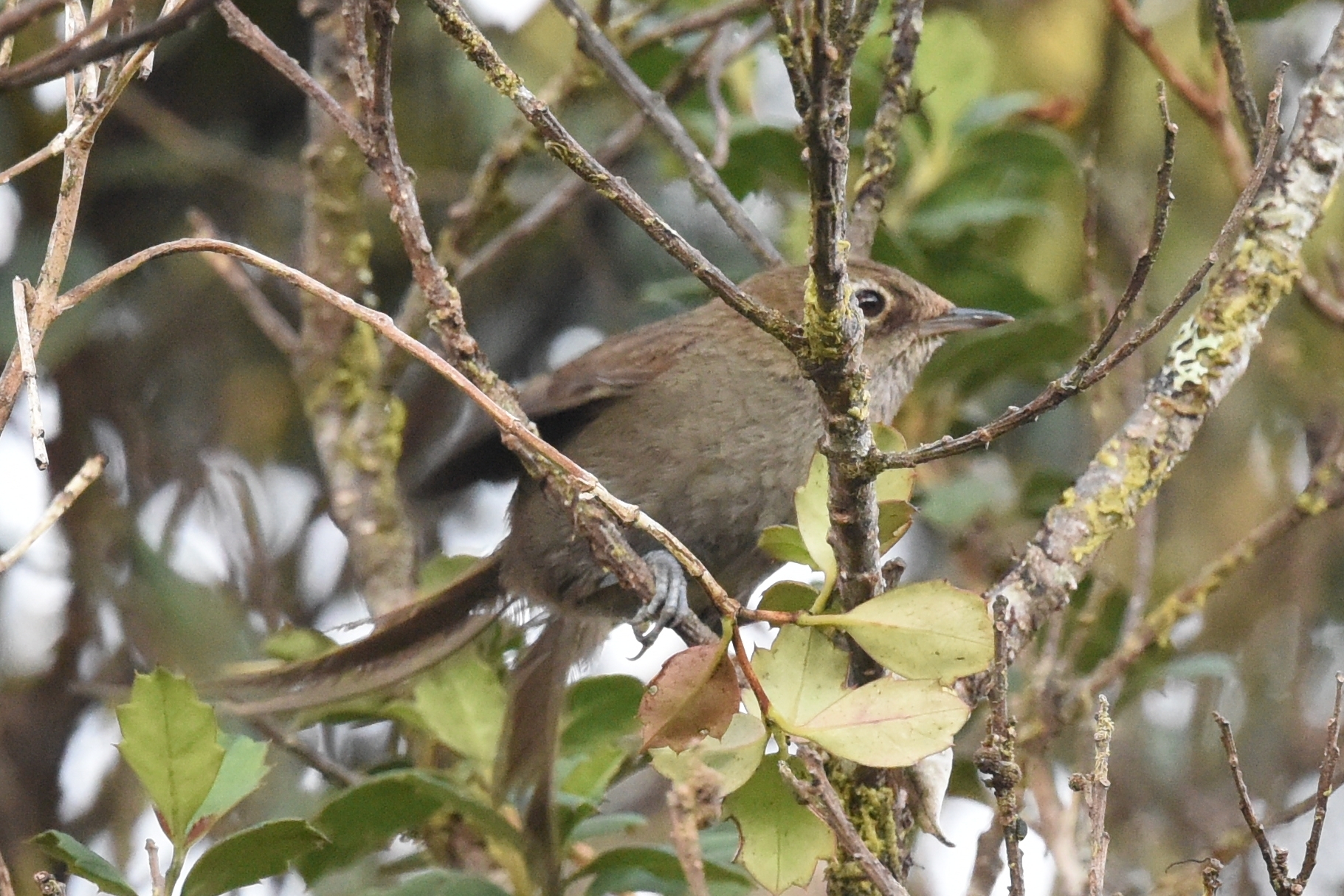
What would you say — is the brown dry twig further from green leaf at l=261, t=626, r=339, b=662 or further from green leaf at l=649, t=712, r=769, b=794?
green leaf at l=261, t=626, r=339, b=662

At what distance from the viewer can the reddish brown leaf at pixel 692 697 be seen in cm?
216

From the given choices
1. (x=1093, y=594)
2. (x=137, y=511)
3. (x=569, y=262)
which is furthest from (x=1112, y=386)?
(x=137, y=511)

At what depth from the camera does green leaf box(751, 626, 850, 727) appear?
7.05 feet

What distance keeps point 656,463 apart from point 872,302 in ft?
2.33

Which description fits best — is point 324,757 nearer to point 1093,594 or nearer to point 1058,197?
point 1093,594

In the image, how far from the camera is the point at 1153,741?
208 inches

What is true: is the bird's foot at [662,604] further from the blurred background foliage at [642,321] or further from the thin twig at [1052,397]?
the thin twig at [1052,397]

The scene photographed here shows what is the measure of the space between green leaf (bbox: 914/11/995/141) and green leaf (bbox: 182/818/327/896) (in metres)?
2.66

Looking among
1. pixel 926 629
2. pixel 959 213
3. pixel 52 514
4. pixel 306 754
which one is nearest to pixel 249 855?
pixel 52 514

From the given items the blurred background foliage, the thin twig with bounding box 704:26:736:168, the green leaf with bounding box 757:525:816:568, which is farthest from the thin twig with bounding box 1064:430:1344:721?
the thin twig with bounding box 704:26:736:168

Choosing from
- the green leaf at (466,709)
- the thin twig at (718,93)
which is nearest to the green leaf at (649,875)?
the green leaf at (466,709)

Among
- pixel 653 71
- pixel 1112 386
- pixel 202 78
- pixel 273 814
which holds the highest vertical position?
pixel 202 78

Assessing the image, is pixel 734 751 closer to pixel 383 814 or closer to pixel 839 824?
pixel 839 824

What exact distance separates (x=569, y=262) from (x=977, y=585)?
2126 mm
